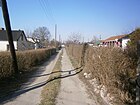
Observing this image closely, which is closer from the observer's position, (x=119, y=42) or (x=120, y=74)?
(x=120, y=74)

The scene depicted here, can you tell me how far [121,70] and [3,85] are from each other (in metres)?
6.27

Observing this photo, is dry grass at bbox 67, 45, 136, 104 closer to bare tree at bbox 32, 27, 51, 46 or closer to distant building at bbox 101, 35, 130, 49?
distant building at bbox 101, 35, 130, 49

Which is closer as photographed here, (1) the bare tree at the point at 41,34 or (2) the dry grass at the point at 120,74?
(2) the dry grass at the point at 120,74

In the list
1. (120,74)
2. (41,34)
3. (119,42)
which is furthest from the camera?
(41,34)

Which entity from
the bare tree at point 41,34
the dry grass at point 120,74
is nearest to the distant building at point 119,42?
the dry grass at point 120,74

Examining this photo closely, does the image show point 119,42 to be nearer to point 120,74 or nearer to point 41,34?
point 120,74

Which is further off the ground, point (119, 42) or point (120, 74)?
point (120, 74)

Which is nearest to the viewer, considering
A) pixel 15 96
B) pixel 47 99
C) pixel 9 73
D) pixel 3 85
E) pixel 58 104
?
pixel 58 104

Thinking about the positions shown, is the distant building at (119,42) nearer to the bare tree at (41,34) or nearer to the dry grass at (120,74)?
the dry grass at (120,74)

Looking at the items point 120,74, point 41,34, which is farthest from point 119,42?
point 41,34

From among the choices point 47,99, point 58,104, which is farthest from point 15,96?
point 58,104

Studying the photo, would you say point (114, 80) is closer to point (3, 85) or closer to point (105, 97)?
point (105, 97)

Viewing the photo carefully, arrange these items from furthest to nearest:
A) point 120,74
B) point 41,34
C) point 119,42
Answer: point 41,34 < point 119,42 < point 120,74

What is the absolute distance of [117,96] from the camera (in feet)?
22.9
